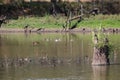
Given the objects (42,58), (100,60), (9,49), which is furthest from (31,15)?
(100,60)

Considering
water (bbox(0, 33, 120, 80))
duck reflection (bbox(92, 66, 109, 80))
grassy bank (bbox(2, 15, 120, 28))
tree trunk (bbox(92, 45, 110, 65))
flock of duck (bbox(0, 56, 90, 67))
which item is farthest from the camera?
grassy bank (bbox(2, 15, 120, 28))

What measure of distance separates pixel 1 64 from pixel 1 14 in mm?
39791

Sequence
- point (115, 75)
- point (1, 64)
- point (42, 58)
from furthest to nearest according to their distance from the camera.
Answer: point (42, 58), point (1, 64), point (115, 75)

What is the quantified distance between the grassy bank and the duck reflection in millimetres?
34176

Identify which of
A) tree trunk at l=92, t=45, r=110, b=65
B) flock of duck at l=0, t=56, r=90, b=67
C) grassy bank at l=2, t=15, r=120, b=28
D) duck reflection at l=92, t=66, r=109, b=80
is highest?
grassy bank at l=2, t=15, r=120, b=28

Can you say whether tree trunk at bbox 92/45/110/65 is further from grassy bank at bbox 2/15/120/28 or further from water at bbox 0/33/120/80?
grassy bank at bbox 2/15/120/28

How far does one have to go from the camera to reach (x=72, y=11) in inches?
2719

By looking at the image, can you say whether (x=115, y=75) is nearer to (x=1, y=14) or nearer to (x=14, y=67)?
(x=14, y=67)

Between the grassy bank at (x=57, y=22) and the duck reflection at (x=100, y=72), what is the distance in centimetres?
3418

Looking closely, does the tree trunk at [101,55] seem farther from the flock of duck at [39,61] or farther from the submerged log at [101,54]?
the flock of duck at [39,61]

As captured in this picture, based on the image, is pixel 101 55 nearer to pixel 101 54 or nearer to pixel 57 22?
pixel 101 54

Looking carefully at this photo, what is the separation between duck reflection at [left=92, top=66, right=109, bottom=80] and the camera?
24328 mm

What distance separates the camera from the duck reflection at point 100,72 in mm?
24328

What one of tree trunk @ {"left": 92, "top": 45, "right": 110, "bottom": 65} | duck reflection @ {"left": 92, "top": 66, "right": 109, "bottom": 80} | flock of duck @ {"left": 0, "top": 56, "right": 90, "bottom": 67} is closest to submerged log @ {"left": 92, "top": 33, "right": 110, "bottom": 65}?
tree trunk @ {"left": 92, "top": 45, "right": 110, "bottom": 65}
